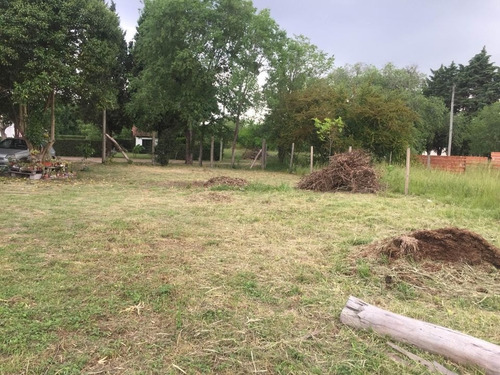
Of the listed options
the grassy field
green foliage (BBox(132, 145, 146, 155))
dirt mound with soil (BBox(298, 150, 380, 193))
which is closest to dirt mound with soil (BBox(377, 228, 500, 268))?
the grassy field

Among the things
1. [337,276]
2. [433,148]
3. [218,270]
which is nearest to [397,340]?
[337,276]

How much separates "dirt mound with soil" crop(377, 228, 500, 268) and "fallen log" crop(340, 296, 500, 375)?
5.39ft

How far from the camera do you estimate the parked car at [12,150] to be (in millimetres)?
14195

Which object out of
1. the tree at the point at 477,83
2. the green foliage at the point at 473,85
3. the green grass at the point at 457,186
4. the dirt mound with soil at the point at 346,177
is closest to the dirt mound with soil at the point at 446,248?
the green grass at the point at 457,186

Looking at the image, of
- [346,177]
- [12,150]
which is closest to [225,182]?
[346,177]

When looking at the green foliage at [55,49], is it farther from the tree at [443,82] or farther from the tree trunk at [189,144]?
the tree at [443,82]

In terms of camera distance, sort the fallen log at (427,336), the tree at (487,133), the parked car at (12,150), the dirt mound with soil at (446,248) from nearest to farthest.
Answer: the fallen log at (427,336) < the dirt mound with soil at (446,248) < the parked car at (12,150) < the tree at (487,133)

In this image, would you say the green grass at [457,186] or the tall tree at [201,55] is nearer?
the green grass at [457,186]

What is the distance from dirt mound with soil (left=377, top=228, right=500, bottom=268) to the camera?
4.38m

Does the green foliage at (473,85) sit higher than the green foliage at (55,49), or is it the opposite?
the green foliage at (473,85)

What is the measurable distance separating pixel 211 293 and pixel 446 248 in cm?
282

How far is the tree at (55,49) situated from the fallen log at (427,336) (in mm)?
11346

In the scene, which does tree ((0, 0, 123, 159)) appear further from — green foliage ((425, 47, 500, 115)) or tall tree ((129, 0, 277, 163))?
green foliage ((425, 47, 500, 115))

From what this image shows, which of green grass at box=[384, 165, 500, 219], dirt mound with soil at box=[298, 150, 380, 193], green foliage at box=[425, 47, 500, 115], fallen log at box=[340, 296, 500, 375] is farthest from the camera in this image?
green foliage at box=[425, 47, 500, 115]
